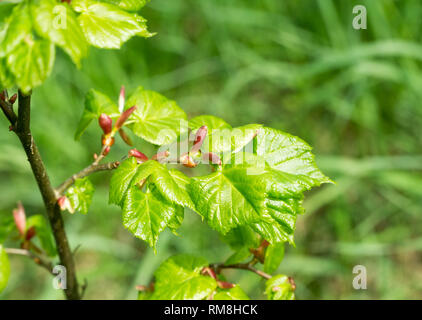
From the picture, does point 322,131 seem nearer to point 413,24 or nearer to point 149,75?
point 413,24

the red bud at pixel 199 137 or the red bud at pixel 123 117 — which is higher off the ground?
the red bud at pixel 123 117

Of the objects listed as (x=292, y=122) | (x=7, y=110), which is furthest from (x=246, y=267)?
(x=292, y=122)

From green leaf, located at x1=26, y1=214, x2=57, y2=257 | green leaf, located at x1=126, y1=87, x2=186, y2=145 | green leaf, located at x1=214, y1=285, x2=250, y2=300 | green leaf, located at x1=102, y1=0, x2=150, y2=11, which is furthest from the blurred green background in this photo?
green leaf, located at x1=102, y1=0, x2=150, y2=11

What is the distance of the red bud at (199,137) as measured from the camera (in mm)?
570

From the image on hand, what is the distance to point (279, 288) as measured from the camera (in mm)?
645

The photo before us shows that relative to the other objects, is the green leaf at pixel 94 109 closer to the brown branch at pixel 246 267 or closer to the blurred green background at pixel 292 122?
the brown branch at pixel 246 267

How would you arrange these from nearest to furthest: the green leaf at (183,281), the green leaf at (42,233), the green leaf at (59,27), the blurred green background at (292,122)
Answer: the green leaf at (59,27) → the green leaf at (183,281) → the green leaf at (42,233) → the blurred green background at (292,122)

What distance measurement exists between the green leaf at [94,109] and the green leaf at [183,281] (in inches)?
9.9

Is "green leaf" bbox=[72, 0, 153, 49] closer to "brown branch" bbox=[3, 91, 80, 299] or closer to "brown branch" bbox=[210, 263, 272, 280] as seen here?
"brown branch" bbox=[3, 91, 80, 299]

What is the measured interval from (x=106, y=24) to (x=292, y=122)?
1.52 m

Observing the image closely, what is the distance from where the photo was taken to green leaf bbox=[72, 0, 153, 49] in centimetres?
47

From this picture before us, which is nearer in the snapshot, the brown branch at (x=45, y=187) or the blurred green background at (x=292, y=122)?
the brown branch at (x=45, y=187)

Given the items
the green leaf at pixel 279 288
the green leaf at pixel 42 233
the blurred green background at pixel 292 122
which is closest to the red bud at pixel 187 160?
the green leaf at pixel 279 288
